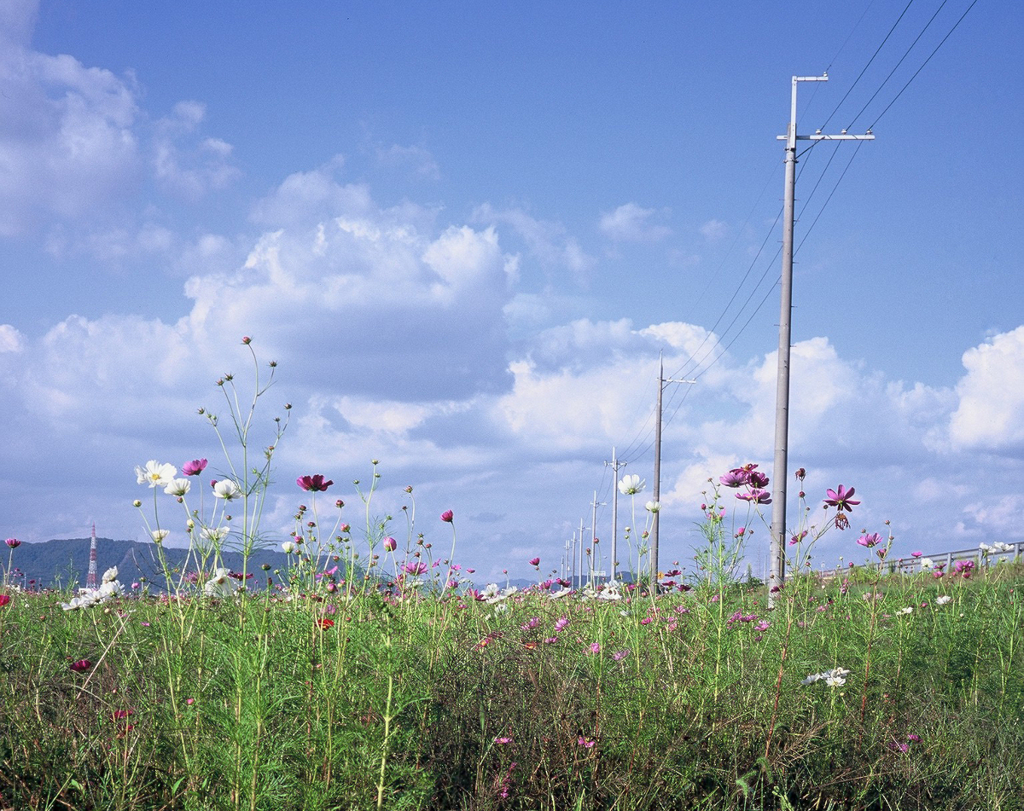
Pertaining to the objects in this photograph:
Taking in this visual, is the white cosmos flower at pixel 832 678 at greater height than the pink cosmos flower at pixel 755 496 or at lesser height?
lesser

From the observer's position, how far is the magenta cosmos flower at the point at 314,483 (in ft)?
12.1

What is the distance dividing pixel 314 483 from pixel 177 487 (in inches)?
24.6

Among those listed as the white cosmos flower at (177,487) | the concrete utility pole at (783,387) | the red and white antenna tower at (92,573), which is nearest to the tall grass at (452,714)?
the white cosmos flower at (177,487)

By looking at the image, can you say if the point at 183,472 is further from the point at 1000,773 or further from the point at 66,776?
the point at 1000,773

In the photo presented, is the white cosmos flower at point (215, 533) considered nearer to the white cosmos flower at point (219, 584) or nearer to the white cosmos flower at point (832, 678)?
the white cosmos flower at point (219, 584)

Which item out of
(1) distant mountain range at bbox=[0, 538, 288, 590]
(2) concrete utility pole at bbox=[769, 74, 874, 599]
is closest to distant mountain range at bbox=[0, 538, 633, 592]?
(1) distant mountain range at bbox=[0, 538, 288, 590]

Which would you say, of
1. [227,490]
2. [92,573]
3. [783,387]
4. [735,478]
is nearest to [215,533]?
[227,490]

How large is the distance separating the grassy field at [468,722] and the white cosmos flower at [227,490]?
44cm

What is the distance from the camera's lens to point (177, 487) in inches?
148

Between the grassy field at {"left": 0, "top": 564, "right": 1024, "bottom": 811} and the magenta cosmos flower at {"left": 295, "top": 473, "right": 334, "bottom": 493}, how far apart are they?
466 mm

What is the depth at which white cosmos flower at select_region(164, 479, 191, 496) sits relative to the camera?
3.74 meters

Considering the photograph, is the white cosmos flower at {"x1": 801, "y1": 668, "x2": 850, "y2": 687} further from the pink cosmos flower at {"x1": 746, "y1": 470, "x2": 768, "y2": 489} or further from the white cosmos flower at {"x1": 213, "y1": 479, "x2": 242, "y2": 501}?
the white cosmos flower at {"x1": 213, "y1": 479, "x2": 242, "y2": 501}

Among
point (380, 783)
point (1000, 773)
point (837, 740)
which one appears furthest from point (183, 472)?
point (1000, 773)

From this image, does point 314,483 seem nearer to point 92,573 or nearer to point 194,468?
point 194,468
